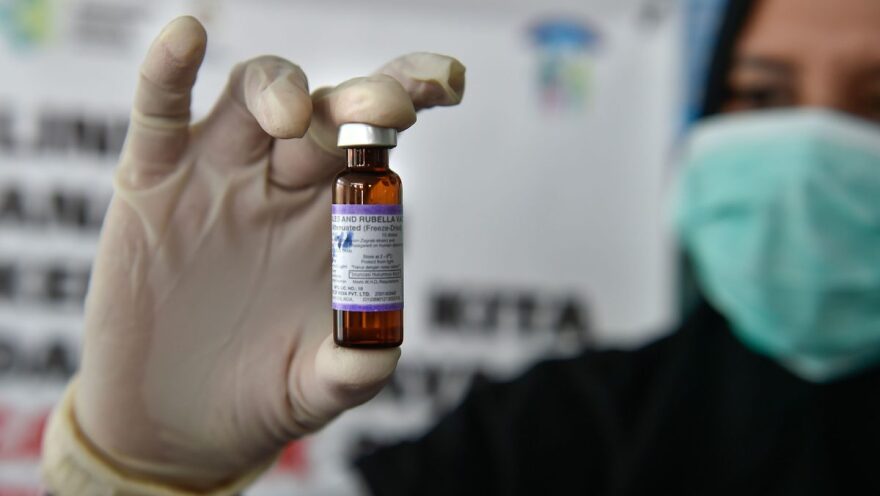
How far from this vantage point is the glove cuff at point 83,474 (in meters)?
0.73

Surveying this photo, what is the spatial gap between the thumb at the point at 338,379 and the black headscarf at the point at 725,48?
3.50ft

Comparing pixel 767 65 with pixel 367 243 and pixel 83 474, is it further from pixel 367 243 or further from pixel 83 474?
pixel 83 474

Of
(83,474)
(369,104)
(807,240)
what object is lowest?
(83,474)

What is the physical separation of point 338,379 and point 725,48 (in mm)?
1132

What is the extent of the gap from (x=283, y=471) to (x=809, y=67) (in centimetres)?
140

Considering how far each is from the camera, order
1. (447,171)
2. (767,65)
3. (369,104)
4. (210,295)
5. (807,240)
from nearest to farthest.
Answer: (369,104), (210,295), (807,240), (767,65), (447,171)

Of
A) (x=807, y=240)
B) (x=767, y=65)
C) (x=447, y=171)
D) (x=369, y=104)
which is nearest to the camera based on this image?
(x=369, y=104)

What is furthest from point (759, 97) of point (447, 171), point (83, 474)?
point (83, 474)

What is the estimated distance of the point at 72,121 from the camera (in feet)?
5.24

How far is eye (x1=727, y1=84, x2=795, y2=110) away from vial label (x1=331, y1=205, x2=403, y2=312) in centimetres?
107

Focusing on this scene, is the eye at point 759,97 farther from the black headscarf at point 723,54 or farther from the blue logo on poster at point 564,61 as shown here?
the blue logo on poster at point 564,61

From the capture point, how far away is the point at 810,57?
131 centimetres

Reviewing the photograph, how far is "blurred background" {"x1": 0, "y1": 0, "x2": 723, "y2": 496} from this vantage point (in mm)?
1593

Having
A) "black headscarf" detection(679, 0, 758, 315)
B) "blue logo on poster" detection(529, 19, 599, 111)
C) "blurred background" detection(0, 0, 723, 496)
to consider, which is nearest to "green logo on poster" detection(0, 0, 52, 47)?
"blurred background" detection(0, 0, 723, 496)
